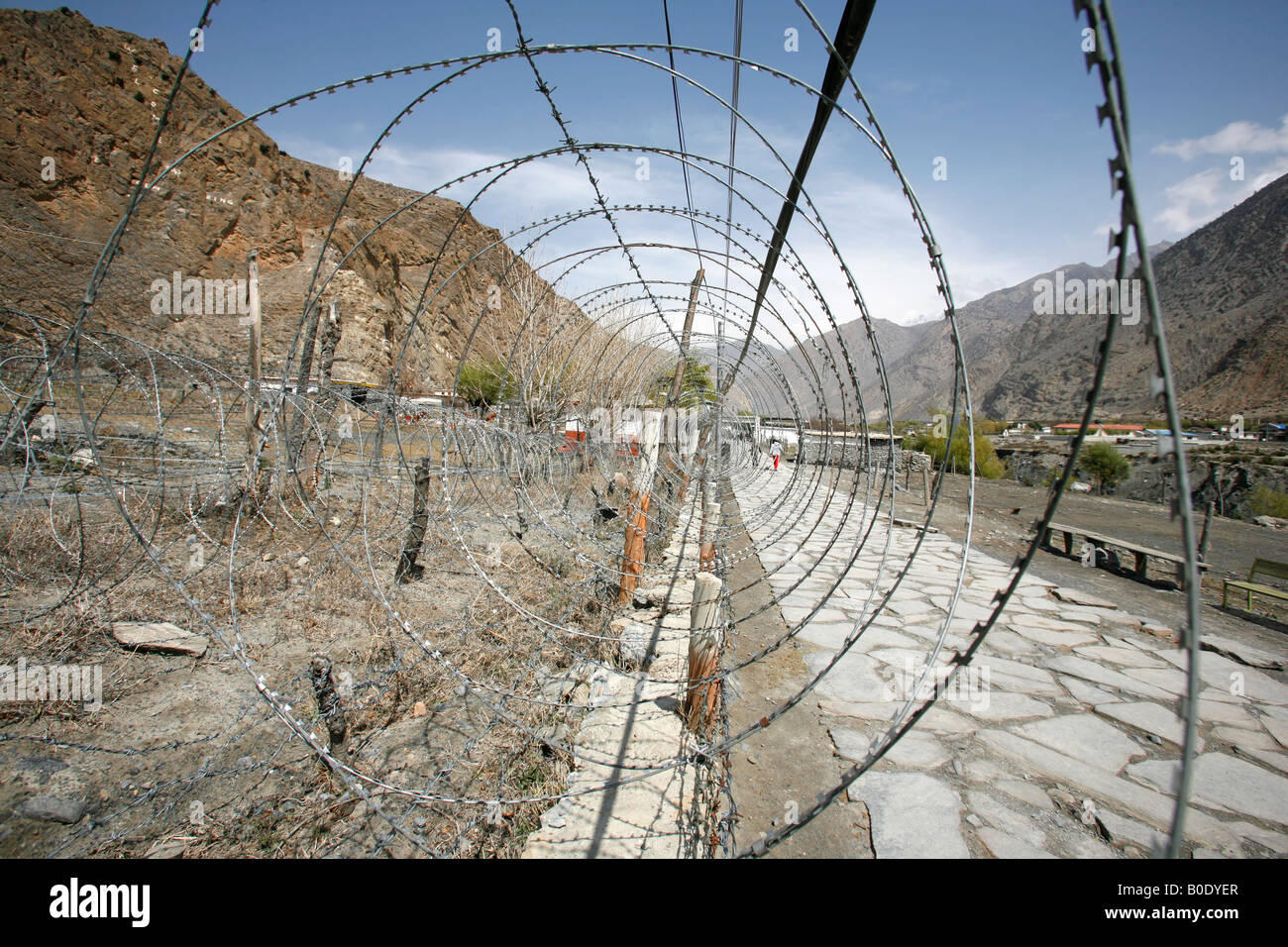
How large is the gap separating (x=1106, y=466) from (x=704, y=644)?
916 inches

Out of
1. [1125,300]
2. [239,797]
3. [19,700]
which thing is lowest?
[239,797]

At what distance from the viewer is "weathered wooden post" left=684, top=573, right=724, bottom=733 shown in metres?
2.88

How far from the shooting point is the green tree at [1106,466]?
19534mm

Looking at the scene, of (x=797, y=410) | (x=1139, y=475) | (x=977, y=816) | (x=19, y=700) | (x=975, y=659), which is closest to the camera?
(x=977, y=816)

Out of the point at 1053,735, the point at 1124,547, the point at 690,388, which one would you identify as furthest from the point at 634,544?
the point at 690,388

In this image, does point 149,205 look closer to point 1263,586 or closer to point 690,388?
point 690,388

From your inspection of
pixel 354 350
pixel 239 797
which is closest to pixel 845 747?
pixel 239 797

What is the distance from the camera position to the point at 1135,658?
4.39 meters

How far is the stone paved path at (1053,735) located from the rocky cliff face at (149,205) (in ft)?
59.5

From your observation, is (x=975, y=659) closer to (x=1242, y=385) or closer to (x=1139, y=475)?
(x=1139, y=475)

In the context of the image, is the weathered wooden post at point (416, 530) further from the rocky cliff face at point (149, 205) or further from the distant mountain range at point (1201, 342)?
the distant mountain range at point (1201, 342)

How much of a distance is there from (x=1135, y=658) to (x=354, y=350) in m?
27.8

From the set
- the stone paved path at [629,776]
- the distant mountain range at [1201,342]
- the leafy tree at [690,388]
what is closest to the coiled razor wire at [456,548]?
the stone paved path at [629,776]
